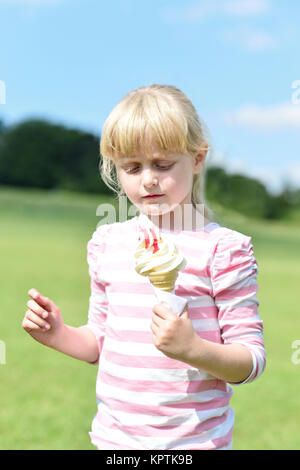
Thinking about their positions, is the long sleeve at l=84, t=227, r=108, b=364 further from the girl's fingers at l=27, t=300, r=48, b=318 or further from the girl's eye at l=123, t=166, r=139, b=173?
the girl's eye at l=123, t=166, r=139, b=173

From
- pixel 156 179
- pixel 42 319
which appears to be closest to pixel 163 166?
pixel 156 179

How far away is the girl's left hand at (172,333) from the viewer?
5.28ft

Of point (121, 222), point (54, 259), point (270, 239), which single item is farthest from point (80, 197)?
point (121, 222)

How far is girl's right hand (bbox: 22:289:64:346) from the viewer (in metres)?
1.97

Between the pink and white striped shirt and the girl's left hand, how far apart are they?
0.20m

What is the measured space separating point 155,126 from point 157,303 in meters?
0.54

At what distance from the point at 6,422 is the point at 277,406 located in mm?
2169

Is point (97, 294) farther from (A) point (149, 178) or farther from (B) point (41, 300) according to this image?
(A) point (149, 178)

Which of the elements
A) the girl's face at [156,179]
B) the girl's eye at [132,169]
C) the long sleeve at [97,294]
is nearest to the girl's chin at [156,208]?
the girl's face at [156,179]

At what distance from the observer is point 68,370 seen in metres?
5.61

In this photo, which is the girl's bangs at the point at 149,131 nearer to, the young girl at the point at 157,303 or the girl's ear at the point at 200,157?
the young girl at the point at 157,303

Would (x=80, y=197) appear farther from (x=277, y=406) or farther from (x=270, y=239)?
(x=277, y=406)

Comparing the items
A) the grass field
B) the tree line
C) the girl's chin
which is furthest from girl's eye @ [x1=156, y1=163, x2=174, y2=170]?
the tree line

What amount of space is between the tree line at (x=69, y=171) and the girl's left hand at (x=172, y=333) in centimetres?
2344
